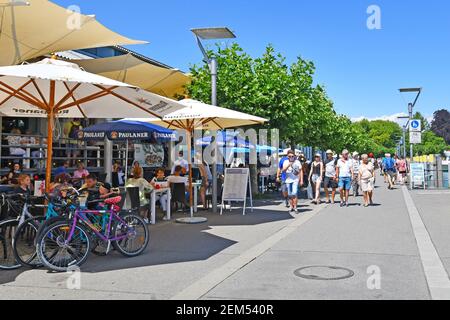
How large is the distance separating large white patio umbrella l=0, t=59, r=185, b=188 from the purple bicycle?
1.25 m

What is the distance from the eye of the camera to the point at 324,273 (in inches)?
231

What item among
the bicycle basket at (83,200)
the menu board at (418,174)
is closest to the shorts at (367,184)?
the menu board at (418,174)

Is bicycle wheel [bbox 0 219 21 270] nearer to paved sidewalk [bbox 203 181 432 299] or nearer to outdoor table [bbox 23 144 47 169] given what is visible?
paved sidewalk [bbox 203 181 432 299]

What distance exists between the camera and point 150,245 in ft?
25.7

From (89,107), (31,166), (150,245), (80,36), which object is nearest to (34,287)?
(150,245)

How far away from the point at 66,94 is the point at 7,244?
9.29 ft

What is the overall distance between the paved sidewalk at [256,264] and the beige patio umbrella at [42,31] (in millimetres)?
5004

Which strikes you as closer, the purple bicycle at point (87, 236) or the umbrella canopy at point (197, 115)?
the purple bicycle at point (87, 236)

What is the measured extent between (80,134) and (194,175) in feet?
15.5

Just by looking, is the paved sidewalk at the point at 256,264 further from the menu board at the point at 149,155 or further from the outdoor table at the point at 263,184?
the menu board at the point at 149,155

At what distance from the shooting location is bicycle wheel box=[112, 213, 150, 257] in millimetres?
6824

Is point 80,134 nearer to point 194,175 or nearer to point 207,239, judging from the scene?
point 194,175

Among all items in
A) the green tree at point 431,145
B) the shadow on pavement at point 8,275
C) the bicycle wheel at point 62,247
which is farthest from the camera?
the green tree at point 431,145

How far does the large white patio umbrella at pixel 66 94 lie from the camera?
20.5 ft
